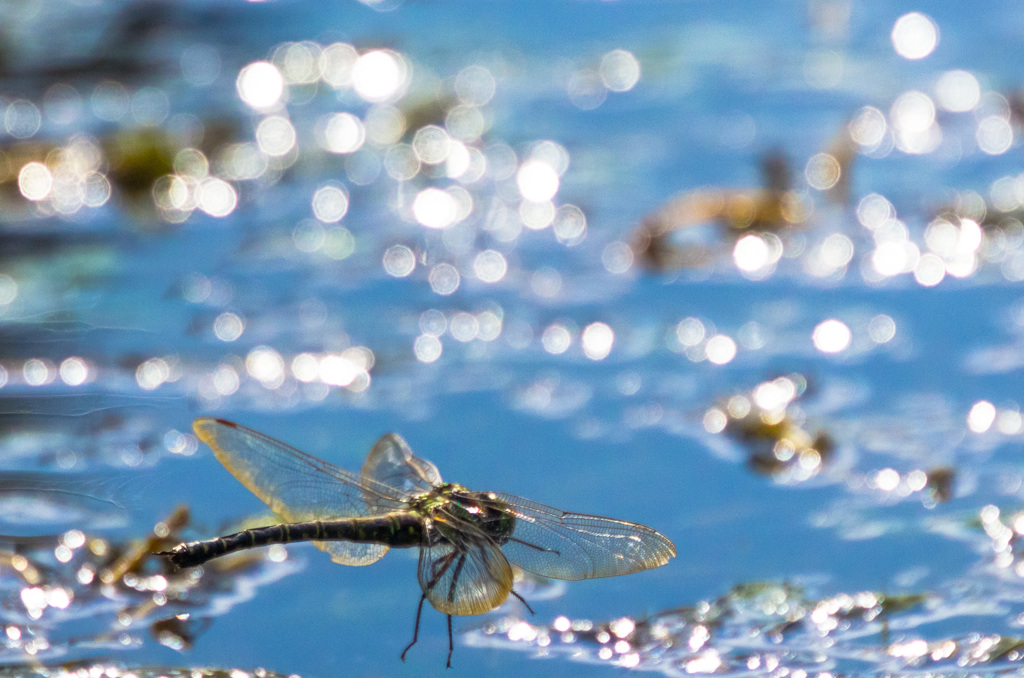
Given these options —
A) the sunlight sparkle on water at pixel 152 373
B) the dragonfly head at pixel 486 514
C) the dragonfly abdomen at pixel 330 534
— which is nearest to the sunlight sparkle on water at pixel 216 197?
the sunlight sparkle on water at pixel 152 373

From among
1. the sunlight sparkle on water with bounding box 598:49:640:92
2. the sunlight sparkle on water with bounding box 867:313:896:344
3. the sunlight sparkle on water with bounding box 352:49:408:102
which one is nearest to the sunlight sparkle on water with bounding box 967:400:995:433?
the sunlight sparkle on water with bounding box 867:313:896:344

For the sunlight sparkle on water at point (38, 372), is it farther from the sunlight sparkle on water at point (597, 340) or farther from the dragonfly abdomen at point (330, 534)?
the sunlight sparkle on water at point (597, 340)

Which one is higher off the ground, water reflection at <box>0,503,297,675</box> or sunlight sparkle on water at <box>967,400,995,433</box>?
sunlight sparkle on water at <box>967,400,995,433</box>

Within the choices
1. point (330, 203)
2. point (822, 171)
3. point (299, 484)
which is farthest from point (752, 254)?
point (299, 484)

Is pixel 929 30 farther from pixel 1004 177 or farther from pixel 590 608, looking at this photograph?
pixel 590 608

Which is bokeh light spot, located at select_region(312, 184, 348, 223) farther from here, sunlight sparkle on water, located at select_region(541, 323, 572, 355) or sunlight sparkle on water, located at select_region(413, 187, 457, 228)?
sunlight sparkle on water, located at select_region(541, 323, 572, 355)

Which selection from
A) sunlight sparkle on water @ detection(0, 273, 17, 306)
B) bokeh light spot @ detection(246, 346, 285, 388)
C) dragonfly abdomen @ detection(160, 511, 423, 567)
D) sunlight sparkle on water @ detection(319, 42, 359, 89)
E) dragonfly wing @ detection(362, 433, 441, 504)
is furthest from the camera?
sunlight sparkle on water @ detection(319, 42, 359, 89)

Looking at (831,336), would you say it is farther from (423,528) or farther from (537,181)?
(423,528)
